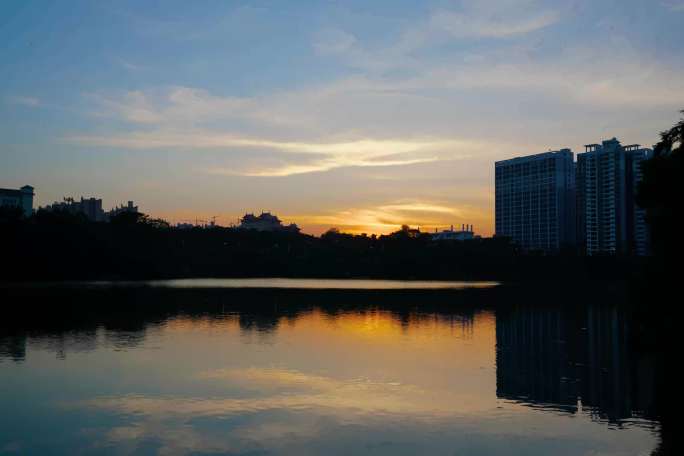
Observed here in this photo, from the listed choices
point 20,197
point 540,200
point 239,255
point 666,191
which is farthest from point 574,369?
point 20,197

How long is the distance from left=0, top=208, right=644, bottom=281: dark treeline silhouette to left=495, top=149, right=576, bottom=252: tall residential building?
17095 mm

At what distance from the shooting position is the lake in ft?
39.1

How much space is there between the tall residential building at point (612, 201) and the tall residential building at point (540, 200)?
41.4 ft

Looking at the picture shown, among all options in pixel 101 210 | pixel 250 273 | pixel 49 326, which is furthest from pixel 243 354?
pixel 101 210

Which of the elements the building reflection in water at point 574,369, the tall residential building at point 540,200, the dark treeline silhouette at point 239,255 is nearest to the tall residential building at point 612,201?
the dark treeline silhouette at point 239,255

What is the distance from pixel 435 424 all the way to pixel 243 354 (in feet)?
31.1

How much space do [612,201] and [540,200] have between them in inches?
1026

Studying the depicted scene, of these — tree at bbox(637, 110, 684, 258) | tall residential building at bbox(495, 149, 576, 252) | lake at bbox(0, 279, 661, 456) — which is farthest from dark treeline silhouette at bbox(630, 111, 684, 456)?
tall residential building at bbox(495, 149, 576, 252)

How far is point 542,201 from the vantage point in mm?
117750

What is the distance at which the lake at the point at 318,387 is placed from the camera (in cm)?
1191

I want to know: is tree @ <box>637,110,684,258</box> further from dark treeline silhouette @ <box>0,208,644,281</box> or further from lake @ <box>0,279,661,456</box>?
dark treeline silhouette @ <box>0,208,644,281</box>

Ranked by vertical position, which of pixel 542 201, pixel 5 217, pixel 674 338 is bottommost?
pixel 674 338

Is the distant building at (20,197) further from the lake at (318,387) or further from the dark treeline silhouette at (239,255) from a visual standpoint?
the lake at (318,387)

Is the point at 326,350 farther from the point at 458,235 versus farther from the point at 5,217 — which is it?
the point at 458,235
